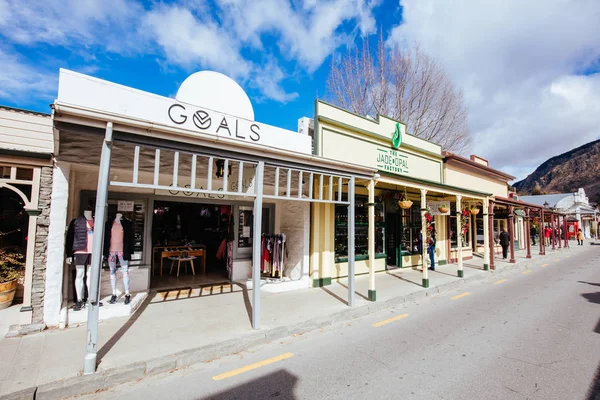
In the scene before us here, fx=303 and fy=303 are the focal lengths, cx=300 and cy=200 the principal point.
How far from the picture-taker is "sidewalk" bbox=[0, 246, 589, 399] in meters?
3.57

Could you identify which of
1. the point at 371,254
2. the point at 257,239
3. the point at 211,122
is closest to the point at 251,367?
the point at 257,239

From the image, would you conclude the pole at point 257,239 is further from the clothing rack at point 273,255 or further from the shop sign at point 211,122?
the clothing rack at point 273,255

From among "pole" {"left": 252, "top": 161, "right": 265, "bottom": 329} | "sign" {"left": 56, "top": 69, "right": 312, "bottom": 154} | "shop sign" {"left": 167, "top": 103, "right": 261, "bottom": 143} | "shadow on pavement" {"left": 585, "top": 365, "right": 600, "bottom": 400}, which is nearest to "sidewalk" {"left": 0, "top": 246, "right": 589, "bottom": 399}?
"pole" {"left": 252, "top": 161, "right": 265, "bottom": 329}

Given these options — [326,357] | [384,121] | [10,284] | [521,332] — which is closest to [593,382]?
[521,332]

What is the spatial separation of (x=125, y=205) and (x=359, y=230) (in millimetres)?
6975

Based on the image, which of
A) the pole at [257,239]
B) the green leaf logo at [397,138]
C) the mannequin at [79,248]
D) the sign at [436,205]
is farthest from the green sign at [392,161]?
the mannequin at [79,248]

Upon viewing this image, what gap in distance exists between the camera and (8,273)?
239 inches

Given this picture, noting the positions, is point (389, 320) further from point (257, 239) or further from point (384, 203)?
point (384, 203)

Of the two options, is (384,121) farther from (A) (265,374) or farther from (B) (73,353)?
(B) (73,353)

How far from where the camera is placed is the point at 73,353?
4.15m

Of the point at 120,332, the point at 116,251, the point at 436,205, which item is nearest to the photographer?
the point at 120,332

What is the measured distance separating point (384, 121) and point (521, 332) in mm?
7569

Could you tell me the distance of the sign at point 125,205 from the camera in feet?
23.3

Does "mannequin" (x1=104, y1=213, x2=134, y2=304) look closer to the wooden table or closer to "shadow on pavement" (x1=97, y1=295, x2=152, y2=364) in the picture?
"shadow on pavement" (x1=97, y1=295, x2=152, y2=364)
